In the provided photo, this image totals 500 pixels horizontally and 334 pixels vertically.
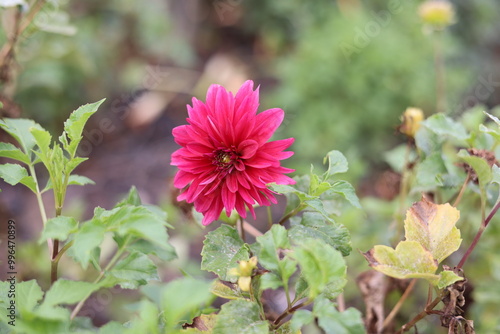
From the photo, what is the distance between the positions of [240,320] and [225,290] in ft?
0.26

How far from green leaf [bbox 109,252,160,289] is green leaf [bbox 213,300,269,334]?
0.39 ft

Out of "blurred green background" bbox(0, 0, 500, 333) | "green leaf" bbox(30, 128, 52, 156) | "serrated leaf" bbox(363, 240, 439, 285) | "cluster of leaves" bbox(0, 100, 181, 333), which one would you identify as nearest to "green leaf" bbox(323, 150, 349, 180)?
"serrated leaf" bbox(363, 240, 439, 285)

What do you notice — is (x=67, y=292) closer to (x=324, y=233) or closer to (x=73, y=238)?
(x=73, y=238)

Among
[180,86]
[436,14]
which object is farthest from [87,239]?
[180,86]

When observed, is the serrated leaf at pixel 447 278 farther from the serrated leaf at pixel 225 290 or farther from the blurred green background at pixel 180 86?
the blurred green background at pixel 180 86

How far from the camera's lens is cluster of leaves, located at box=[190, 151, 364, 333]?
1.46ft

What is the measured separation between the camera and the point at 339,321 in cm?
44

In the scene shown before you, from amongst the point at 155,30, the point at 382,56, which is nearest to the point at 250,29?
the point at 155,30

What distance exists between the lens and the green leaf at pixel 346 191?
1.79 ft

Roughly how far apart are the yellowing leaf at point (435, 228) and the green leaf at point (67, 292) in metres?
0.36

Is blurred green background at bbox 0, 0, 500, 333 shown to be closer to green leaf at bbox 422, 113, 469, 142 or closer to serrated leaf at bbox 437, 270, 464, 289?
green leaf at bbox 422, 113, 469, 142

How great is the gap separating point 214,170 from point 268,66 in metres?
2.60

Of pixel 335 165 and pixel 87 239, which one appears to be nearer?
pixel 87 239

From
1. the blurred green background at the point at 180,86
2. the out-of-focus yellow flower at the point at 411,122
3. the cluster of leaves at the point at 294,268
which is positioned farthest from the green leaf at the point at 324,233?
the blurred green background at the point at 180,86
